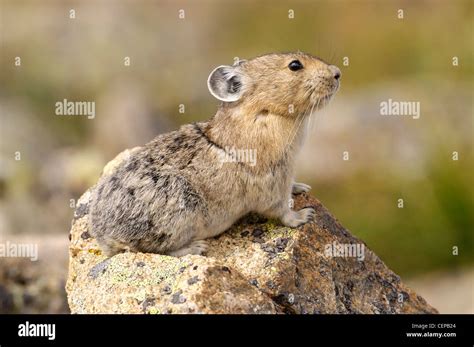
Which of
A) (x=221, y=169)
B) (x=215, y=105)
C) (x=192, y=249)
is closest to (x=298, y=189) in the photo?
(x=221, y=169)

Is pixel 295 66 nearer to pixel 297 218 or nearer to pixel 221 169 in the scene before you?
pixel 221 169

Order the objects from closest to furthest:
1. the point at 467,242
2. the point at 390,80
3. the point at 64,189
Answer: the point at 467,242 → the point at 64,189 → the point at 390,80

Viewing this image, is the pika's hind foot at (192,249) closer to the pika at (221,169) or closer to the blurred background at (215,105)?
the pika at (221,169)

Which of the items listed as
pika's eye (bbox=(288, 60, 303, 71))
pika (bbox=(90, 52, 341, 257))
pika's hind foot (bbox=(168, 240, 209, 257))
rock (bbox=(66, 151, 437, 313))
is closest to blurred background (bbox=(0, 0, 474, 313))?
rock (bbox=(66, 151, 437, 313))

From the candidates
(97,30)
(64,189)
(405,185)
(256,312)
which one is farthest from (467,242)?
(97,30)

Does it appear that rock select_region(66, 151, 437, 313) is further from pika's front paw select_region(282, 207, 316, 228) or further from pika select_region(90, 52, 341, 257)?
pika select_region(90, 52, 341, 257)

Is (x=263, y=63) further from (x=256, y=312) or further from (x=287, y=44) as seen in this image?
(x=287, y=44)
